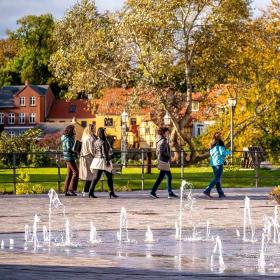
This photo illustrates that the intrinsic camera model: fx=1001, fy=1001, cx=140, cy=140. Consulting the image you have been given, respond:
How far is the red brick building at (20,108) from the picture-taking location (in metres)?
126

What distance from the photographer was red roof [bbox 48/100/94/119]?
130125 millimetres

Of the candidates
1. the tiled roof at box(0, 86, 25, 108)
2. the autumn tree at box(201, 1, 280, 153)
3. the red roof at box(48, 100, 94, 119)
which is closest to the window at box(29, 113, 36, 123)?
the red roof at box(48, 100, 94, 119)

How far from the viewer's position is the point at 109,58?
5459cm

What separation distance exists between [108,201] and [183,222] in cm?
603

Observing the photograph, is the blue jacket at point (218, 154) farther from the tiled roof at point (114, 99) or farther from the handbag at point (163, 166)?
the tiled roof at point (114, 99)

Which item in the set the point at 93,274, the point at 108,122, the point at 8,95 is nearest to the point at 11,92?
the point at 8,95

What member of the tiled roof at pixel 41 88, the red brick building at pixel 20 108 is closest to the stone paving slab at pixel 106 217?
the tiled roof at pixel 41 88

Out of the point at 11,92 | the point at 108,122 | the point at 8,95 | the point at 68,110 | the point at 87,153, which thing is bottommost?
the point at 87,153

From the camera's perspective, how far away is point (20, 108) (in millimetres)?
131750

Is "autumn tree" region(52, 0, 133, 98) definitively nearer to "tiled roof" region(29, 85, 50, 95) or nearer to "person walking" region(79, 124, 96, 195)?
"person walking" region(79, 124, 96, 195)

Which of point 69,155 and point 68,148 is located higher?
point 68,148

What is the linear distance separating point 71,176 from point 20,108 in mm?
106819

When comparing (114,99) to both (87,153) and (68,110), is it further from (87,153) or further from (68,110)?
(68,110)

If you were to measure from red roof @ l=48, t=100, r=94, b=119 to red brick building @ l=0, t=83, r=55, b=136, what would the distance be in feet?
2.65
